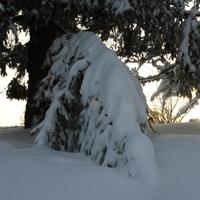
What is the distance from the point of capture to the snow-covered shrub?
4289 millimetres

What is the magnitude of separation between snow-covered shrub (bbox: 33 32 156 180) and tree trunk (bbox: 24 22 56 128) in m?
1.63

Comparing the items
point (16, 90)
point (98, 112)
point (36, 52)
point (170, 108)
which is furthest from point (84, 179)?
point (170, 108)

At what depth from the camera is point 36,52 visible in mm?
7461

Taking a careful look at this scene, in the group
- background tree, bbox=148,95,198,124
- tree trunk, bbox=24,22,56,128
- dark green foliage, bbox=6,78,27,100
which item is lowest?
background tree, bbox=148,95,198,124


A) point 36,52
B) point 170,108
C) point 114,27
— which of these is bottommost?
point 170,108

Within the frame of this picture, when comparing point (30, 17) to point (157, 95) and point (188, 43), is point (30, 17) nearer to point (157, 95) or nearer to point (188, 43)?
point (188, 43)

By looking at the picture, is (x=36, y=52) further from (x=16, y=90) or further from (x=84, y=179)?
(x=84, y=179)

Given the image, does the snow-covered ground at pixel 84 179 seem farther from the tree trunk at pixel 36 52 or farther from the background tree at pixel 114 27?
the tree trunk at pixel 36 52

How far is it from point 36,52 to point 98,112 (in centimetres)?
292

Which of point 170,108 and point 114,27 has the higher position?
point 114,27

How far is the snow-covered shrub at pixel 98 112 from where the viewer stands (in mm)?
4289

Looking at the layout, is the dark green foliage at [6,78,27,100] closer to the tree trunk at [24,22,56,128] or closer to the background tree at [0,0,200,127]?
the background tree at [0,0,200,127]

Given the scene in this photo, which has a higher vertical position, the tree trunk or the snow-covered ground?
the tree trunk

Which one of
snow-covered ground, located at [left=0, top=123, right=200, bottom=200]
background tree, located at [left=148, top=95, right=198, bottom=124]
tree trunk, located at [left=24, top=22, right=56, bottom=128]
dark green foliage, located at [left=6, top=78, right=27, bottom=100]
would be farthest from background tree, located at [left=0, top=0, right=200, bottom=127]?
background tree, located at [left=148, top=95, right=198, bottom=124]
